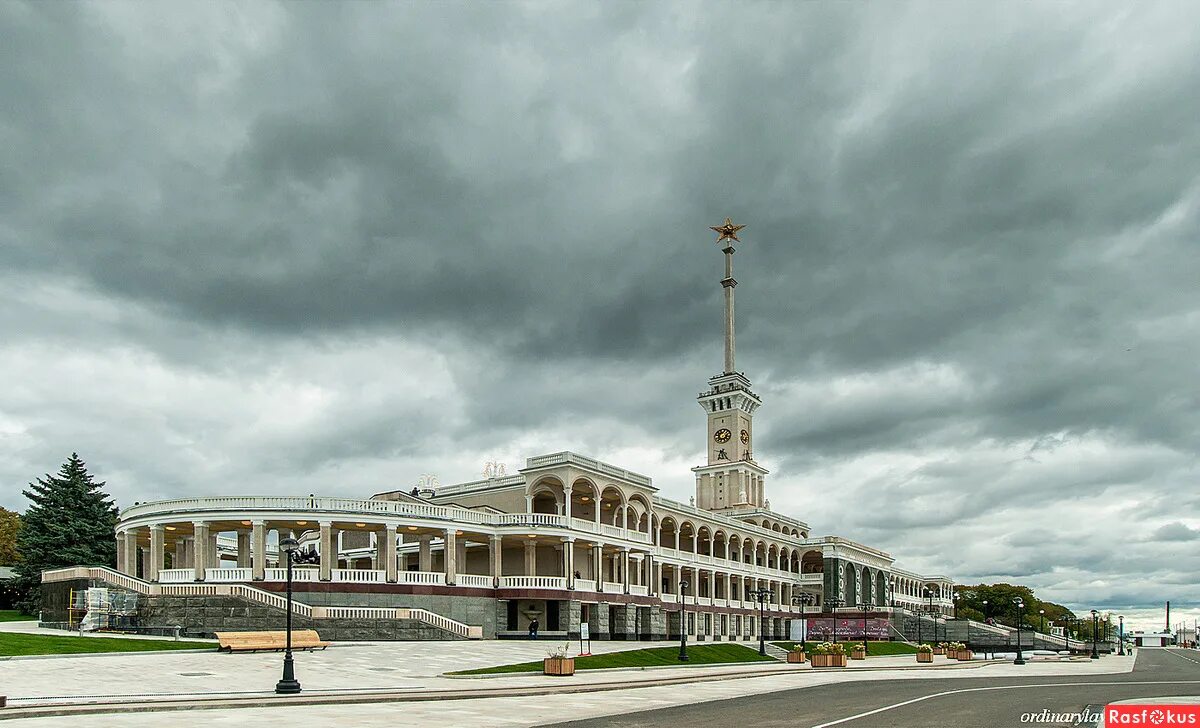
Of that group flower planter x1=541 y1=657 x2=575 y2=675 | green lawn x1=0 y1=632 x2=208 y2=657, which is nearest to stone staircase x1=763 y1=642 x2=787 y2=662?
flower planter x1=541 y1=657 x2=575 y2=675

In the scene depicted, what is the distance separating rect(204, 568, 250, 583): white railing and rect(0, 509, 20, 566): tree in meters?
38.5

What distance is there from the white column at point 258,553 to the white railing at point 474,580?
1143cm

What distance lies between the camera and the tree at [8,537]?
8450 centimetres

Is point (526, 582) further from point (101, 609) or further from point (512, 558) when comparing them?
point (101, 609)

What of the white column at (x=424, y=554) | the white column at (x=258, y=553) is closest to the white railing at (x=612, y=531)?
the white column at (x=424, y=554)

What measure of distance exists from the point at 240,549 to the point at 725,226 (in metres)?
88.2

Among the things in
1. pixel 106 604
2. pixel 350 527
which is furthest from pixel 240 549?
pixel 106 604

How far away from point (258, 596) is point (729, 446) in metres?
85.2

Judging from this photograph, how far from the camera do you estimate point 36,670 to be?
2898cm

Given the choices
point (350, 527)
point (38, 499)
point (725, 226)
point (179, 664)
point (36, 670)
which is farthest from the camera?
point (725, 226)

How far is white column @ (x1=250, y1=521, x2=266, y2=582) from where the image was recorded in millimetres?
54438

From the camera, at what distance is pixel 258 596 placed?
47.9 m

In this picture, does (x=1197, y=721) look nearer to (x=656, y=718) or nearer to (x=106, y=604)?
(x=656, y=718)

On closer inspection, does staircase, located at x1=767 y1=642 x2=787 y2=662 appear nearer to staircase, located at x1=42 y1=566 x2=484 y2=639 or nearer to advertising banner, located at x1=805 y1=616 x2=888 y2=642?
staircase, located at x1=42 y1=566 x2=484 y2=639
